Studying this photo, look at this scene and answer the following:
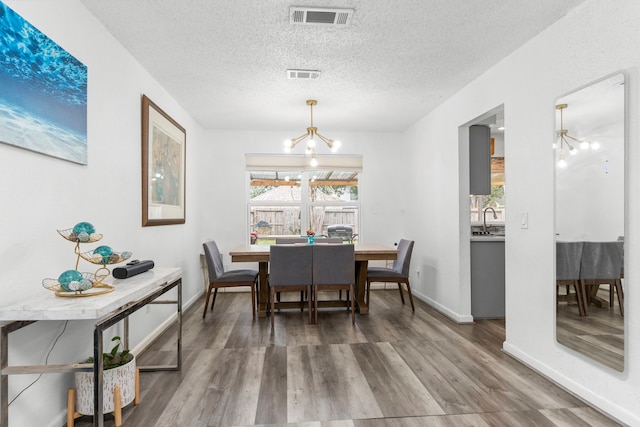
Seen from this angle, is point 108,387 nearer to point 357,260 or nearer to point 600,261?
point 357,260

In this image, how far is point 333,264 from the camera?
3.73 metres

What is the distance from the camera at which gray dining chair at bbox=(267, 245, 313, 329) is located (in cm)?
368

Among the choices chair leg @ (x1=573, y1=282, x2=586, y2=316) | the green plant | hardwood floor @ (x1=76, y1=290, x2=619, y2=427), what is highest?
chair leg @ (x1=573, y1=282, x2=586, y2=316)

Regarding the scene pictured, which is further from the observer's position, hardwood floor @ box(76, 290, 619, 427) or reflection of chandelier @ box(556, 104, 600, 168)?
reflection of chandelier @ box(556, 104, 600, 168)

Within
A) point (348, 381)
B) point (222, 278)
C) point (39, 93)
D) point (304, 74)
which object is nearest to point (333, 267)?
point (222, 278)

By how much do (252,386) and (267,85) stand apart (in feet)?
8.77

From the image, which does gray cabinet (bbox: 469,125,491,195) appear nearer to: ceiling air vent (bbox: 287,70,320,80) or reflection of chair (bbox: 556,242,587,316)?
reflection of chair (bbox: 556,242,587,316)

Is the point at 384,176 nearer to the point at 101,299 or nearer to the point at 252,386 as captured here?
the point at 252,386

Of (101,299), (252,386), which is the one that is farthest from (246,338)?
(101,299)

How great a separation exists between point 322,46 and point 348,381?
7.93 ft

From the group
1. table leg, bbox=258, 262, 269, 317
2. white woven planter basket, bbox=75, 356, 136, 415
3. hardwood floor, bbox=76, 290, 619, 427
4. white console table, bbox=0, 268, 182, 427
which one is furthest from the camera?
Answer: table leg, bbox=258, 262, 269, 317

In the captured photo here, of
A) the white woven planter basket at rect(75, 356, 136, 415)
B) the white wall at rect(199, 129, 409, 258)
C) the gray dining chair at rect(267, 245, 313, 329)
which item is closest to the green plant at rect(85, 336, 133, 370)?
the white woven planter basket at rect(75, 356, 136, 415)

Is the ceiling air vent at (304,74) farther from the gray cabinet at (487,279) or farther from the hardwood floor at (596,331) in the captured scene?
the hardwood floor at (596,331)

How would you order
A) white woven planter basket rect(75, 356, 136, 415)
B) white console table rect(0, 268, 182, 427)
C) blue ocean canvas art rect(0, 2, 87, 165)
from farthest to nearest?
white woven planter basket rect(75, 356, 136, 415), blue ocean canvas art rect(0, 2, 87, 165), white console table rect(0, 268, 182, 427)
